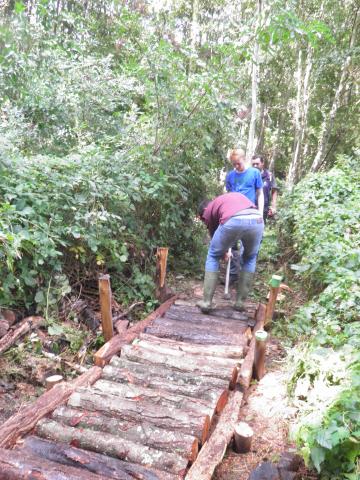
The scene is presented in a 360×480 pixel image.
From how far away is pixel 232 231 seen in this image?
5.09 metres

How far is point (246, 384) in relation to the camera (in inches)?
149

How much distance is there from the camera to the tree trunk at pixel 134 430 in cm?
282

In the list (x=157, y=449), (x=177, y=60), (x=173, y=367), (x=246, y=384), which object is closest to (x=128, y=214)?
(x=177, y=60)

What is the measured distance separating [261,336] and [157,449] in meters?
1.61

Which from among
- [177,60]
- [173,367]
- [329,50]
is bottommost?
[173,367]

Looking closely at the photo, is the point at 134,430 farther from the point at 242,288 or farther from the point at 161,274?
the point at 161,274

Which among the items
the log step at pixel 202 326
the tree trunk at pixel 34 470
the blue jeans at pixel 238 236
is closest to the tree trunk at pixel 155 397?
the tree trunk at pixel 34 470

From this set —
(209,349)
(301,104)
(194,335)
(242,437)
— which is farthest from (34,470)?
(301,104)

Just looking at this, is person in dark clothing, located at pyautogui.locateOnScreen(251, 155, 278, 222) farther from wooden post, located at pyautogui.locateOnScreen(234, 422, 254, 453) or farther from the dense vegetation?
wooden post, located at pyautogui.locateOnScreen(234, 422, 254, 453)

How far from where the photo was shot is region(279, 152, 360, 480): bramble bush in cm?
234

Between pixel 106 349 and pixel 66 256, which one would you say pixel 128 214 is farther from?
pixel 106 349

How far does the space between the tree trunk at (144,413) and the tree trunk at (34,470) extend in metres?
0.65

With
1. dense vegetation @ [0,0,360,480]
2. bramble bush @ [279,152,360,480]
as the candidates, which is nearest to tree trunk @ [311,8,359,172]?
dense vegetation @ [0,0,360,480]

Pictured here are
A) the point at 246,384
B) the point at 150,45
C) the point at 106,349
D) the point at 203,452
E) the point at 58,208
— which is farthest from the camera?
the point at 150,45
